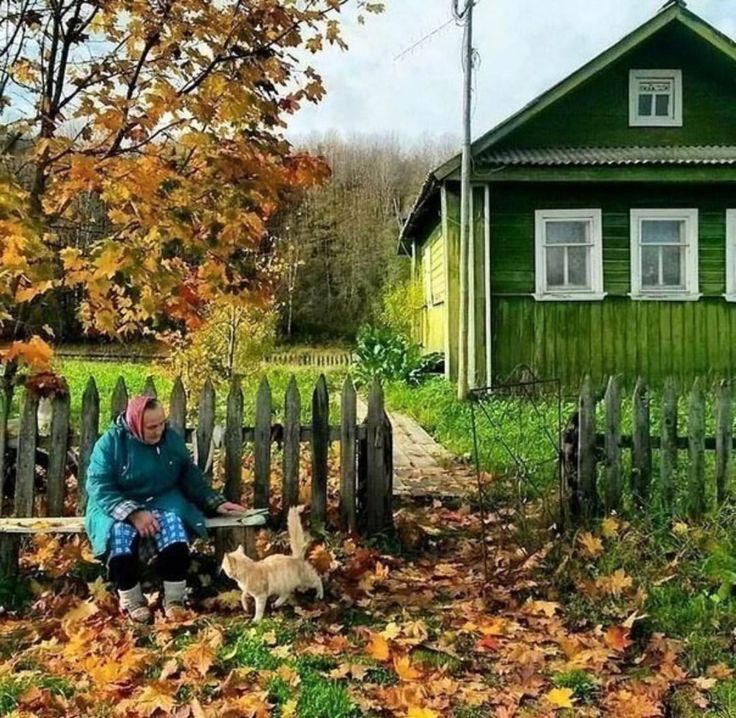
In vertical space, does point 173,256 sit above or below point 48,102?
below

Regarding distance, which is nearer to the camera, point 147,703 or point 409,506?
point 147,703

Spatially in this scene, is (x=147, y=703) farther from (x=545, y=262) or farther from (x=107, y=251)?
(x=545, y=262)

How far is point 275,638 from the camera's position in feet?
14.1

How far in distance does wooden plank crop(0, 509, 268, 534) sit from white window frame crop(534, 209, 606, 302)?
9655 millimetres

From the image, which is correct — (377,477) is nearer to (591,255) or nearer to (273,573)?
(273,573)

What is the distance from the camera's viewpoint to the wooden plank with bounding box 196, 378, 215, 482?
568 centimetres

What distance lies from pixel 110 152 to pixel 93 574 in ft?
8.32

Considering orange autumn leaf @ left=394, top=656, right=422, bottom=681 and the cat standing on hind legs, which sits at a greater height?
the cat standing on hind legs

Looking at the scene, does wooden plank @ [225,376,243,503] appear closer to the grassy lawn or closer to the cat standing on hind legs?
the cat standing on hind legs

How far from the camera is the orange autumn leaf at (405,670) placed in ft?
12.6

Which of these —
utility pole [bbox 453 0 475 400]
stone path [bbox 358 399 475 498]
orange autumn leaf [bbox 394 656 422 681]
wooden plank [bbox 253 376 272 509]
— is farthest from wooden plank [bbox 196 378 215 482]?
utility pole [bbox 453 0 475 400]

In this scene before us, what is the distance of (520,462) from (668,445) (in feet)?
3.66

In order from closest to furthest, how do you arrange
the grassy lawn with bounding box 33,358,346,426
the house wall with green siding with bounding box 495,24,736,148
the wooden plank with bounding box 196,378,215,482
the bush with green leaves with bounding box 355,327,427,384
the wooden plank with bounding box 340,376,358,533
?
the wooden plank with bounding box 196,378,215,482
the wooden plank with bounding box 340,376,358,533
the grassy lawn with bounding box 33,358,346,426
the house wall with green siding with bounding box 495,24,736,148
the bush with green leaves with bounding box 355,327,427,384

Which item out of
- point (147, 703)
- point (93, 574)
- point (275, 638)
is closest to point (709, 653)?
point (275, 638)
